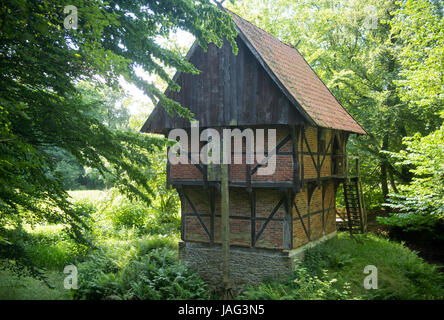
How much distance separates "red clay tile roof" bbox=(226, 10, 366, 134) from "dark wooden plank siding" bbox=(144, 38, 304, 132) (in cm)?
38

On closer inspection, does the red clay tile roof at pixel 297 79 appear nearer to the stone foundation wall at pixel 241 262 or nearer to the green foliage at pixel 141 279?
the stone foundation wall at pixel 241 262

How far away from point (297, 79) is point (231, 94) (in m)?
3.07

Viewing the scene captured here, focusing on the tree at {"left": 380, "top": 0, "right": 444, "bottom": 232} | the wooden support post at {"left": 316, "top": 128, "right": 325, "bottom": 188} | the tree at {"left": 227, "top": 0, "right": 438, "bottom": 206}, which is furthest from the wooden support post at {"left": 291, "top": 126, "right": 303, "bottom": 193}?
the tree at {"left": 227, "top": 0, "right": 438, "bottom": 206}

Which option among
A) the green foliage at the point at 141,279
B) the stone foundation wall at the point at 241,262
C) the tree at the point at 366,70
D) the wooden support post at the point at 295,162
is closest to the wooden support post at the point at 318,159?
the wooden support post at the point at 295,162

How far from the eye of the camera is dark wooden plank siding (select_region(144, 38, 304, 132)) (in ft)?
39.6

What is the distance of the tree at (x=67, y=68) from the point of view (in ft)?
18.8

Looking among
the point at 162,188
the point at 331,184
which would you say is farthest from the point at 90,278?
the point at 331,184

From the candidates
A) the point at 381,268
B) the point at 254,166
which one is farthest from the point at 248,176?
the point at 381,268

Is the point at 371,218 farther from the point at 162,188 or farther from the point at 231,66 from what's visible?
the point at 231,66

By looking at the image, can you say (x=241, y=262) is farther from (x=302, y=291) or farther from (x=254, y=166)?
(x=254, y=166)

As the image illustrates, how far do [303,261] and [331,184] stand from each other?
14.7ft

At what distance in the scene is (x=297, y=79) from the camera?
1431 cm

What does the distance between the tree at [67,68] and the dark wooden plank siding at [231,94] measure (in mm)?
4180

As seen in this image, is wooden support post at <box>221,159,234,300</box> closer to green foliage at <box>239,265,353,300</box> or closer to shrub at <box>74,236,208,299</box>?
green foliage at <box>239,265,353,300</box>
